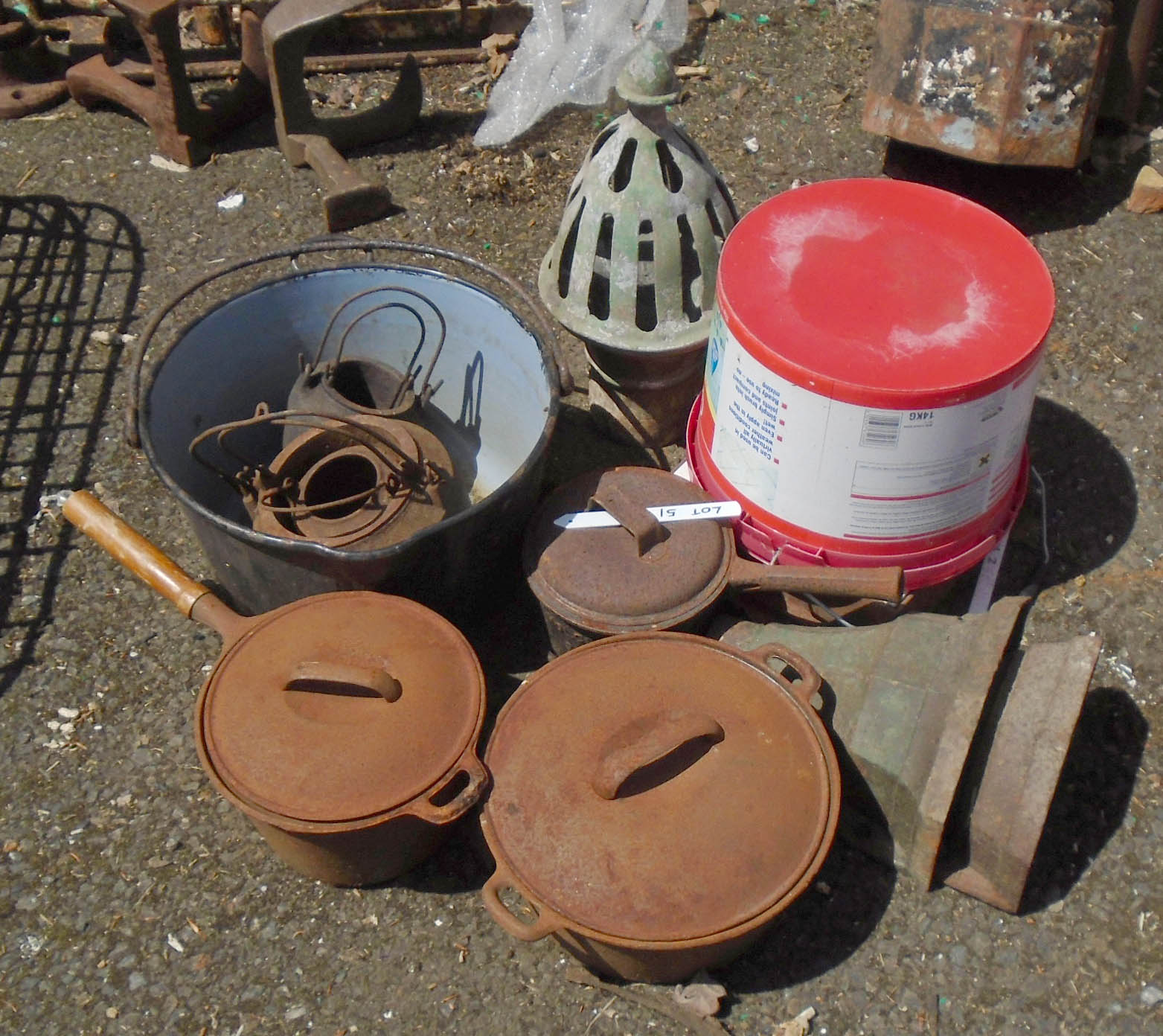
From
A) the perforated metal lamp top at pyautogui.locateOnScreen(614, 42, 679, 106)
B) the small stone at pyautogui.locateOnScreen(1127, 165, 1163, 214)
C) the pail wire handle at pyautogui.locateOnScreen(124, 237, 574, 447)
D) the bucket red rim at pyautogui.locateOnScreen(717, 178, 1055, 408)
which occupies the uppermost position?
the perforated metal lamp top at pyautogui.locateOnScreen(614, 42, 679, 106)

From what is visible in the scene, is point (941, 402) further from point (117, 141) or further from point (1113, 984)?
point (117, 141)

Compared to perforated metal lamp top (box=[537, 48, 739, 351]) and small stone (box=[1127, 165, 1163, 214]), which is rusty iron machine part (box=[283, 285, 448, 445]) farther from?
small stone (box=[1127, 165, 1163, 214])

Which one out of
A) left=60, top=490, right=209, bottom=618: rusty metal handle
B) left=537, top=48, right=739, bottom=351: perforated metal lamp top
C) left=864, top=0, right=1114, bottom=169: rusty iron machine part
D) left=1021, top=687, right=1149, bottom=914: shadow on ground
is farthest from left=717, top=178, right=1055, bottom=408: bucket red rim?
left=60, top=490, right=209, bottom=618: rusty metal handle

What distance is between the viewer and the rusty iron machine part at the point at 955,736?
2275mm

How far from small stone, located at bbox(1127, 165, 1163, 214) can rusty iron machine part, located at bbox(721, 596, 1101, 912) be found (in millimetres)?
2430

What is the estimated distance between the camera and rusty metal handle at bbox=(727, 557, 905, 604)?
2.54m

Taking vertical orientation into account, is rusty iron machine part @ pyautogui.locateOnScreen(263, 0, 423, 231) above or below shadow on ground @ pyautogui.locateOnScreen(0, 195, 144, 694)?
above

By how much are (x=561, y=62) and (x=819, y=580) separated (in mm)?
3060

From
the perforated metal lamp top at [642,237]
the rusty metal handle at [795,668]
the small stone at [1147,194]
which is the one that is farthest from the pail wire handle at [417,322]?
the small stone at [1147,194]

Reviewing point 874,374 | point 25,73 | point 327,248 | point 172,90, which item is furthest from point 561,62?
point 874,374

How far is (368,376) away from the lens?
127 inches

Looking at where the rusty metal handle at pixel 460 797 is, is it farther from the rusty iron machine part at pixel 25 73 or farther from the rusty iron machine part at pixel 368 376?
the rusty iron machine part at pixel 25 73

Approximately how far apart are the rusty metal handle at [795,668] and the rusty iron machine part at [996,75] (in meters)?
2.24

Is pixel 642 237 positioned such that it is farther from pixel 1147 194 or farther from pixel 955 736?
pixel 1147 194
